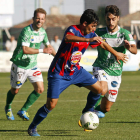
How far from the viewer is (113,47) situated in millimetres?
7297

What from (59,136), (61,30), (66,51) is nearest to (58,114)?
(59,136)

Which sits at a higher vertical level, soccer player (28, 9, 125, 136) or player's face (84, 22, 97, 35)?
player's face (84, 22, 97, 35)

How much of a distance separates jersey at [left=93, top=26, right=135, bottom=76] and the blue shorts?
3.63 feet

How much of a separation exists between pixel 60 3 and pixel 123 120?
21.5m

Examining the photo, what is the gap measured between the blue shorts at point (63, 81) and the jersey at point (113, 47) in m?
Answer: 1.11

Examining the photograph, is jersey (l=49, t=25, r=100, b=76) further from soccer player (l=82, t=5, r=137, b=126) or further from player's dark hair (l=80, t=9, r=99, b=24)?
soccer player (l=82, t=5, r=137, b=126)

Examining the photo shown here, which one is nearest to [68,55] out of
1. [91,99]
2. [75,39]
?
[75,39]

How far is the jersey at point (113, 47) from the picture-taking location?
729 cm

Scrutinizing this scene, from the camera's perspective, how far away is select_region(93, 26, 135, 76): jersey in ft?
23.9

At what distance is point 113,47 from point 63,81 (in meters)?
1.69

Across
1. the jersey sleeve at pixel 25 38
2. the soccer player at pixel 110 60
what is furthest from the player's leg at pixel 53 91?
the jersey sleeve at pixel 25 38

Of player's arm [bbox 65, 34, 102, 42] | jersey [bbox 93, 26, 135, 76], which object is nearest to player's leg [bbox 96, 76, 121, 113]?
jersey [bbox 93, 26, 135, 76]

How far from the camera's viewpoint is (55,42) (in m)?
21.3

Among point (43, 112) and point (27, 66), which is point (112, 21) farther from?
point (43, 112)
